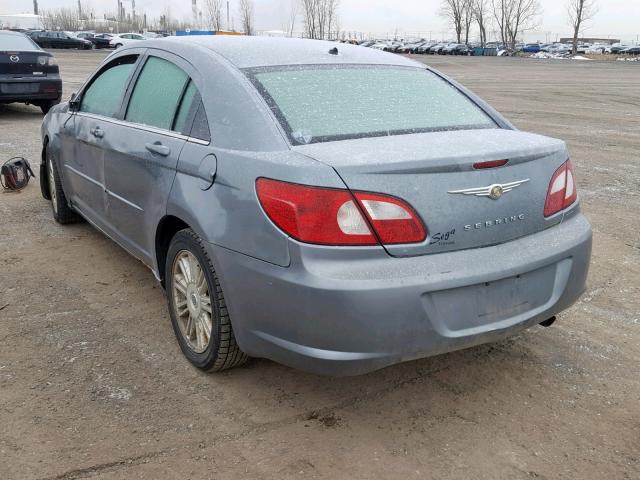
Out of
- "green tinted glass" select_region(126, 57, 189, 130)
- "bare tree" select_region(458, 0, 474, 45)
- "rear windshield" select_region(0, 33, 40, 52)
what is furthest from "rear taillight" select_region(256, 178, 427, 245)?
"bare tree" select_region(458, 0, 474, 45)

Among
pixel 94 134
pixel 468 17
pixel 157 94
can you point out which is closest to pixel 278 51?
pixel 157 94

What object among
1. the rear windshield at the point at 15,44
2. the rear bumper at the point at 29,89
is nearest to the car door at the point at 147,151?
the rear bumper at the point at 29,89

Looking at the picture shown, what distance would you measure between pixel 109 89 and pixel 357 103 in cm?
204

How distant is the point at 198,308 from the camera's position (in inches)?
123

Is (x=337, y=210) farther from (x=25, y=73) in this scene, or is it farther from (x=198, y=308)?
(x=25, y=73)

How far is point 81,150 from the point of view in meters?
4.50

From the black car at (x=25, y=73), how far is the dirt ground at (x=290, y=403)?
862 centimetres

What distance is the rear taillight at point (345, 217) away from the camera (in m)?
2.44

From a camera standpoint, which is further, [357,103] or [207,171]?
[357,103]

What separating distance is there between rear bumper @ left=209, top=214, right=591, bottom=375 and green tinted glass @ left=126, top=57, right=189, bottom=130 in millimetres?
1054

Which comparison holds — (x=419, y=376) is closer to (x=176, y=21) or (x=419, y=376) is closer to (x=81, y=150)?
(x=81, y=150)

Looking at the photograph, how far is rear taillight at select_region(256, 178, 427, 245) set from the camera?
244 centimetres

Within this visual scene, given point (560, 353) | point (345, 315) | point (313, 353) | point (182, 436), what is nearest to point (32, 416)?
point (182, 436)

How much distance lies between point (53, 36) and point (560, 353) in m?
58.1
